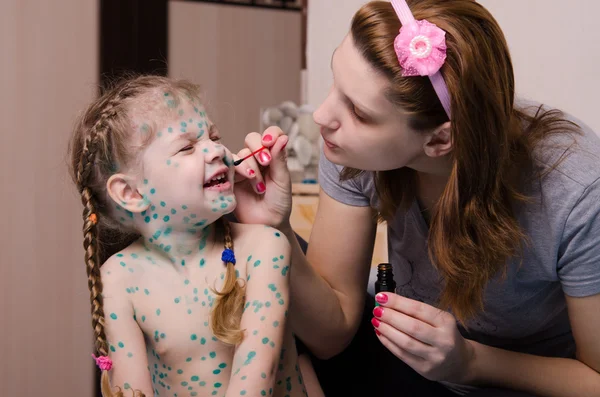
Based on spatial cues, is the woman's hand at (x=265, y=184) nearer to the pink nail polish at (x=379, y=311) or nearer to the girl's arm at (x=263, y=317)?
the girl's arm at (x=263, y=317)

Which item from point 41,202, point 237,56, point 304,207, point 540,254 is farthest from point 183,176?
point 237,56

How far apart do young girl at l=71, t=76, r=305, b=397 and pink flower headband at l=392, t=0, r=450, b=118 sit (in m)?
0.35

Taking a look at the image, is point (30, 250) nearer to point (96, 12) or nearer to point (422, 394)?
point (96, 12)

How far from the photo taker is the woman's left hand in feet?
4.25

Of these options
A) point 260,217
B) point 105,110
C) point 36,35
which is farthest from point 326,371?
point 36,35

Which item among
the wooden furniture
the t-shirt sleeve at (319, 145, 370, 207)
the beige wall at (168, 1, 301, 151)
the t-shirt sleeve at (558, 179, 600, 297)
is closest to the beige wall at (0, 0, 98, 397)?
the beige wall at (168, 1, 301, 151)

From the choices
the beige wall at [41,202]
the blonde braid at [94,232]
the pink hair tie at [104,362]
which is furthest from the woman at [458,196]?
the beige wall at [41,202]

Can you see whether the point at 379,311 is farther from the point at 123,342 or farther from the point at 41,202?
the point at 41,202

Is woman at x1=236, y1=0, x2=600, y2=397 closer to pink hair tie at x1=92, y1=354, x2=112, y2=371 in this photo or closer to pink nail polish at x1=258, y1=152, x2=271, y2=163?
pink nail polish at x1=258, y1=152, x2=271, y2=163

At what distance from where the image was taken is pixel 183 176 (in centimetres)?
122

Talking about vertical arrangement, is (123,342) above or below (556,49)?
below

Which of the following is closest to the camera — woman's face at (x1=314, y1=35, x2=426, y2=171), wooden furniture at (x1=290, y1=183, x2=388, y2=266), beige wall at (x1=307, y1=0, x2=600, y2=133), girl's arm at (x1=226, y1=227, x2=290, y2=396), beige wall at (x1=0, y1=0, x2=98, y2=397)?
girl's arm at (x1=226, y1=227, x2=290, y2=396)

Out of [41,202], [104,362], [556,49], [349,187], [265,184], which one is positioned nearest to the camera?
[104,362]

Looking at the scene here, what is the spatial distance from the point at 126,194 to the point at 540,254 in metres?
0.77
